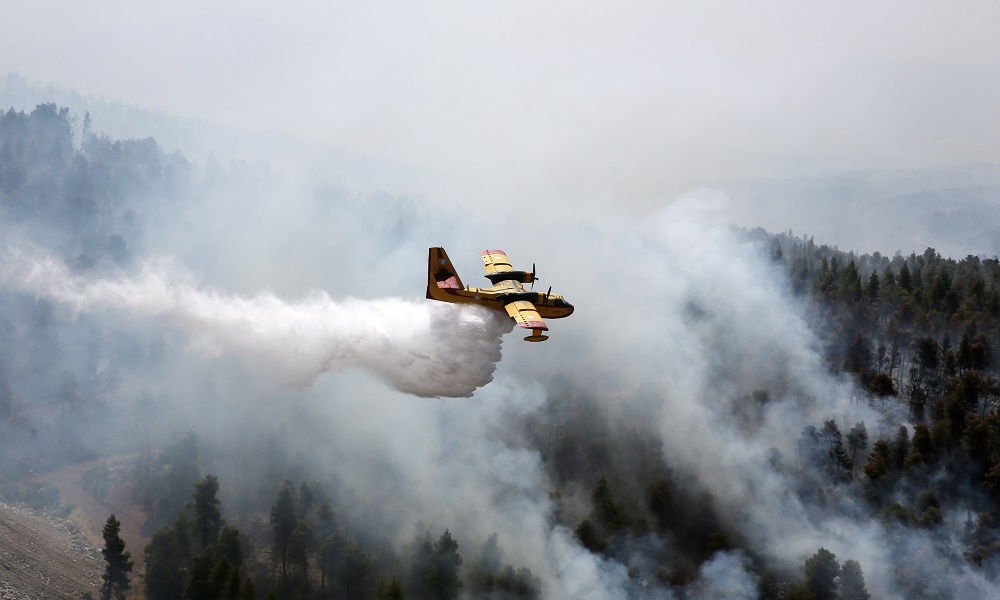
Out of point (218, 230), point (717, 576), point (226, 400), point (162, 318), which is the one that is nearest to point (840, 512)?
point (717, 576)

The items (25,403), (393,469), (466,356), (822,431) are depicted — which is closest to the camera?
(466,356)

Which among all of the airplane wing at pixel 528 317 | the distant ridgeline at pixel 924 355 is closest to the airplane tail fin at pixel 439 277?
the airplane wing at pixel 528 317

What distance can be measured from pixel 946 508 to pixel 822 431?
16513mm

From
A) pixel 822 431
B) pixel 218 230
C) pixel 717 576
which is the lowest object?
pixel 717 576

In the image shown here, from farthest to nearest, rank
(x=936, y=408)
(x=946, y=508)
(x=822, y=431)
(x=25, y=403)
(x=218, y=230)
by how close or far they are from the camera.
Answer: (x=218, y=230) → (x=25, y=403) → (x=822, y=431) → (x=936, y=408) → (x=946, y=508)

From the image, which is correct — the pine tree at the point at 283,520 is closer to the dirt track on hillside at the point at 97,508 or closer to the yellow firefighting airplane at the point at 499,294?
the dirt track on hillside at the point at 97,508

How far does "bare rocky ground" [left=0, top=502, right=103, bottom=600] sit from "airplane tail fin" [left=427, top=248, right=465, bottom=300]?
45369 mm

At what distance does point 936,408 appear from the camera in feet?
287

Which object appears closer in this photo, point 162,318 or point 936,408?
point 162,318

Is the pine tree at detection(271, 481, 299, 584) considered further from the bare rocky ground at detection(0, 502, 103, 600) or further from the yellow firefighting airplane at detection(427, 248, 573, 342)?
the yellow firefighting airplane at detection(427, 248, 573, 342)

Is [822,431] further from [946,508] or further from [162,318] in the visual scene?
[162,318]

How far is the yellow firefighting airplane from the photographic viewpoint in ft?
193

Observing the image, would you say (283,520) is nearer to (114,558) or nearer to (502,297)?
(114,558)

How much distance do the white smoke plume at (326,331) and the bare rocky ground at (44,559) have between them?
24151 mm
